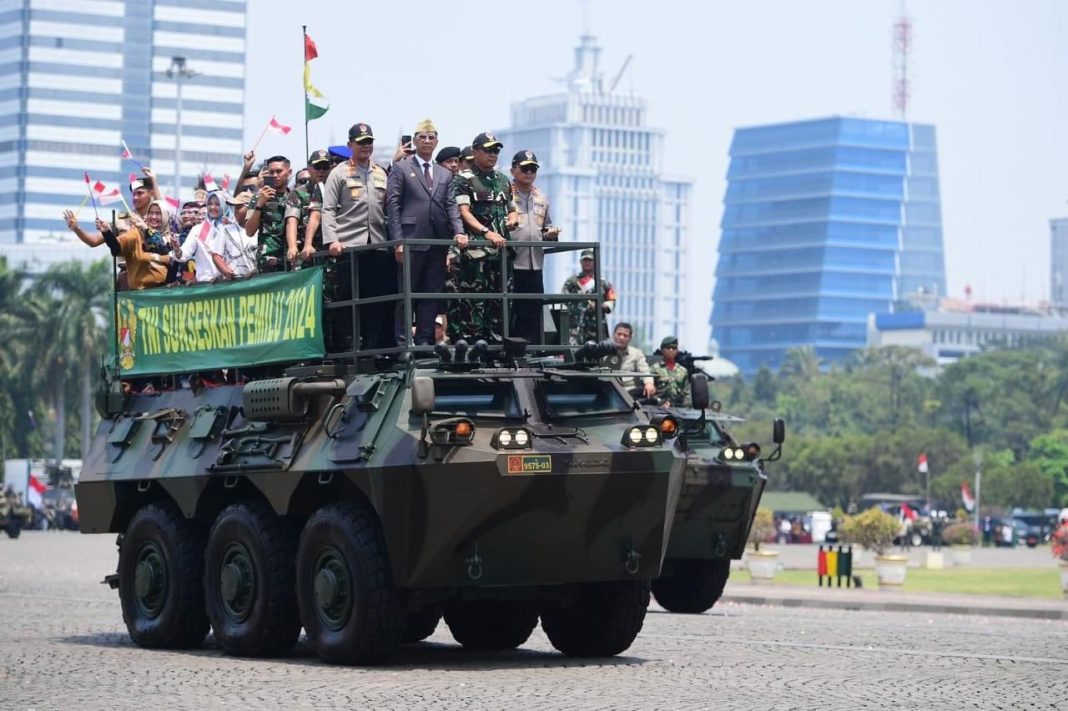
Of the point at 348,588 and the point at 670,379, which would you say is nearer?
the point at 348,588

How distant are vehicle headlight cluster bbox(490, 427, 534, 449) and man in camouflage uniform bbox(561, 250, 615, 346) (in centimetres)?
191

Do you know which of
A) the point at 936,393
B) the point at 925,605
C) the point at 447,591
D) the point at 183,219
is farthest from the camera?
the point at 936,393

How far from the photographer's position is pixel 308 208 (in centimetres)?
2095

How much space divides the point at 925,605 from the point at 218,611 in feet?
52.3

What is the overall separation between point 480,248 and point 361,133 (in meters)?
1.46

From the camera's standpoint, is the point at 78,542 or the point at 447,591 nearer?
the point at 447,591

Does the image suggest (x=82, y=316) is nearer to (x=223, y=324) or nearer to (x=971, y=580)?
(x=971, y=580)

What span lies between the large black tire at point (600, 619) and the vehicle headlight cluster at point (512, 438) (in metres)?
1.97

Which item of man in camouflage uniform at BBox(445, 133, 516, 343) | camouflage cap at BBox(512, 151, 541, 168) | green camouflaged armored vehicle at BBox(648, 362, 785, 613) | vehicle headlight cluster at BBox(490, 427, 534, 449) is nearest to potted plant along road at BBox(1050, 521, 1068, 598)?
green camouflaged armored vehicle at BBox(648, 362, 785, 613)

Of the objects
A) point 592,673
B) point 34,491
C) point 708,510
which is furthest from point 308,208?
point 34,491

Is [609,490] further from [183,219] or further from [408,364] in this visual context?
[183,219]

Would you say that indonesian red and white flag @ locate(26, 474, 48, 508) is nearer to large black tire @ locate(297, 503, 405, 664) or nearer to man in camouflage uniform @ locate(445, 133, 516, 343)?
man in camouflage uniform @ locate(445, 133, 516, 343)

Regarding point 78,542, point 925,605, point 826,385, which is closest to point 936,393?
point 826,385

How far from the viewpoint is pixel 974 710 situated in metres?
16.0
